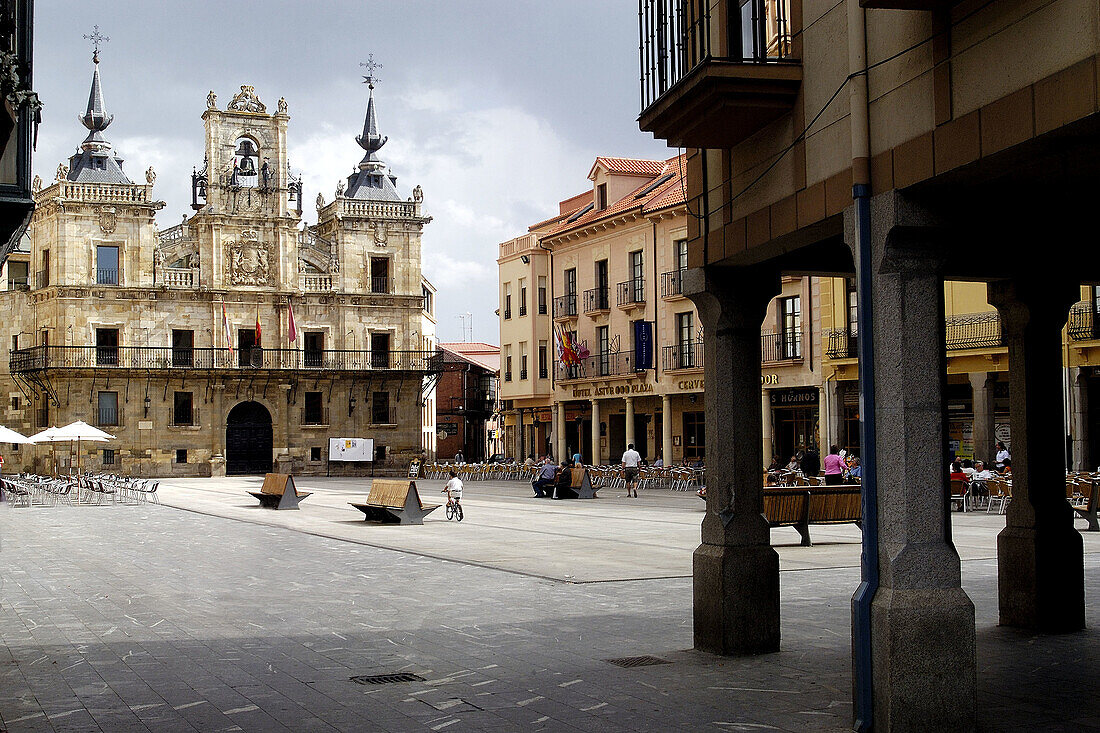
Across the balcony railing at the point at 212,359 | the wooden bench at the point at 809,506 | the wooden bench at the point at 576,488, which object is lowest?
the wooden bench at the point at 576,488

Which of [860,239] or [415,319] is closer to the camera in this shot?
[860,239]

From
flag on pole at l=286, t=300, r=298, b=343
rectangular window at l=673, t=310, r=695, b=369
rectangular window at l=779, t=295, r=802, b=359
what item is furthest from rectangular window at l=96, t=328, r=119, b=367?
rectangular window at l=779, t=295, r=802, b=359

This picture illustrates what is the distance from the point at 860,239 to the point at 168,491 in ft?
131

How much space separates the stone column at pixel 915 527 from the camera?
6.42 metres

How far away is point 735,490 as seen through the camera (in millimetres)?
8977

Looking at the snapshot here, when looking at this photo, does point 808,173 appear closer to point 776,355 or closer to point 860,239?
point 860,239

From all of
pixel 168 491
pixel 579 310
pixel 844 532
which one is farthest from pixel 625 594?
pixel 579 310

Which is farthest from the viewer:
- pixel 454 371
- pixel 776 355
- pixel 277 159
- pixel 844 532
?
pixel 454 371

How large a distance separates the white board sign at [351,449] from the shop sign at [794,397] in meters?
27.2

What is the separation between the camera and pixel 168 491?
4325cm

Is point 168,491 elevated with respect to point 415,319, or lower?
lower

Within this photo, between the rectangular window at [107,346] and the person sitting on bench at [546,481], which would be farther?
the rectangular window at [107,346]

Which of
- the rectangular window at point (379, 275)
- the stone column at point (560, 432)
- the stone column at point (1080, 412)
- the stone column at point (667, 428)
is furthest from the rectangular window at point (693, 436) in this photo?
the rectangular window at point (379, 275)

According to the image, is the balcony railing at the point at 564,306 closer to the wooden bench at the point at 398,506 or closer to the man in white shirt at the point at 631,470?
the man in white shirt at the point at 631,470
